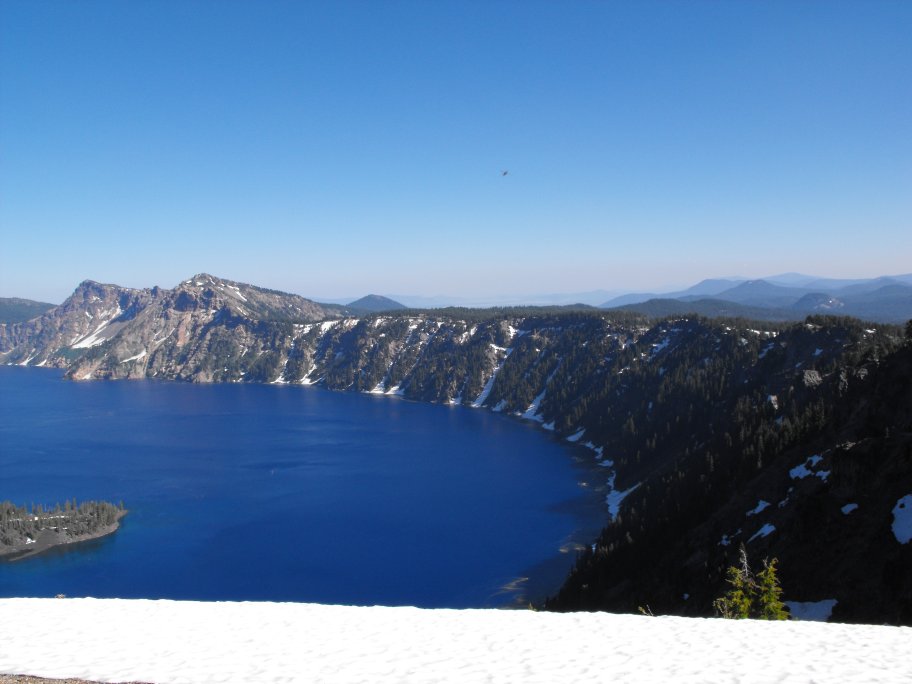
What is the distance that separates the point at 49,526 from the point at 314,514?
151ft

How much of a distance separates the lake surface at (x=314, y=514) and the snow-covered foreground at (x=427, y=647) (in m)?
56.9

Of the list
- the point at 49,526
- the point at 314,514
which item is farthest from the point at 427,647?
the point at 49,526

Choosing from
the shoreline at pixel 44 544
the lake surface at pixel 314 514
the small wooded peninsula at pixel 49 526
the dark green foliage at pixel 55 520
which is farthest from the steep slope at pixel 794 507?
the dark green foliage at pixel 55 520

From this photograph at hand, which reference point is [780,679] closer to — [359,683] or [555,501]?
[359,683]

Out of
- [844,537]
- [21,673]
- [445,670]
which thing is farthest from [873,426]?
[21,673]

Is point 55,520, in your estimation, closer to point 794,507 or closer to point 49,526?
point 49,526

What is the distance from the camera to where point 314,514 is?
11256 centimetres

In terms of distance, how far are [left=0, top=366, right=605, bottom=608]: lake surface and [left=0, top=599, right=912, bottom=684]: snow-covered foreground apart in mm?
56905

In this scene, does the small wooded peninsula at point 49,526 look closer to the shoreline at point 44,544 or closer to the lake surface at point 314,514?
the shoreline at point 44,544

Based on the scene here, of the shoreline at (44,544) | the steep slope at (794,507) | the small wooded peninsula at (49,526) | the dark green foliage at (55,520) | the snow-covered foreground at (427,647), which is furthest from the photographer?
the dark green foliage at (55,520)

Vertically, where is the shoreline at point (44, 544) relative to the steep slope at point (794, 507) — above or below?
below

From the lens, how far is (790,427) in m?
72.9

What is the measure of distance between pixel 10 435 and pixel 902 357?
783ft

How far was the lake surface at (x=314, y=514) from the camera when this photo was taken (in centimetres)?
8012
